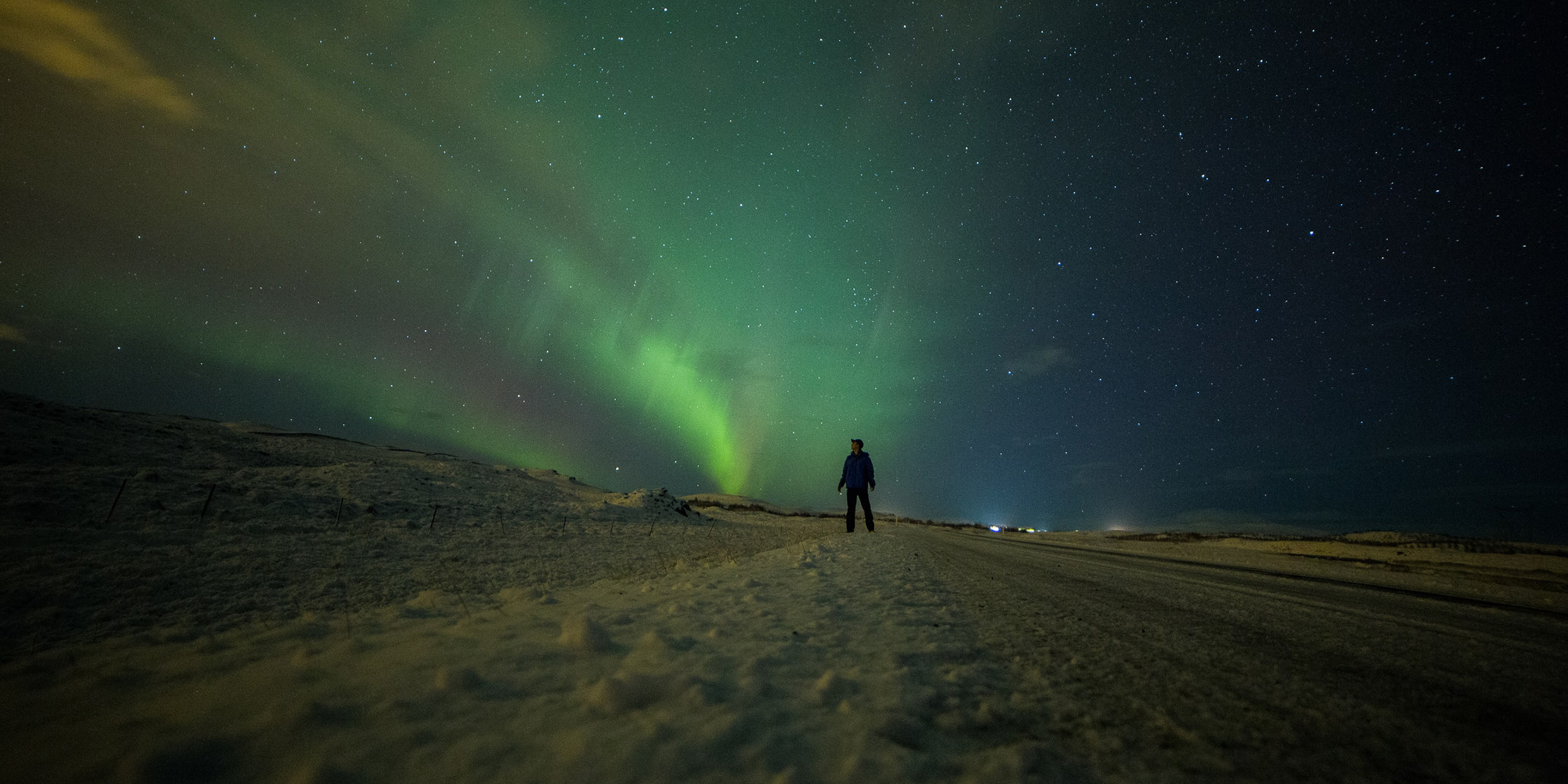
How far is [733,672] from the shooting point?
188cm

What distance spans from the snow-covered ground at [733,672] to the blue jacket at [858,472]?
6.22 m

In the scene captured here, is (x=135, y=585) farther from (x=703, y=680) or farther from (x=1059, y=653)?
(x=1059, y=653)

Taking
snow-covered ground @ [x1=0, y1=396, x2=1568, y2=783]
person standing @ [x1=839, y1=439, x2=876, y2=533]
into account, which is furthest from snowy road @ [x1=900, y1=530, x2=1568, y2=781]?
person standing @ [x1=839, y1=439, x2=876, y2=533]

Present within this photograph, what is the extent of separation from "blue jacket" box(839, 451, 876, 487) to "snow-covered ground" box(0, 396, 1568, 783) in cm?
622

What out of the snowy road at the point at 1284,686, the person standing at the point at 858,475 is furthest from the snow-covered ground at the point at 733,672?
the person standing at the point at 858,475

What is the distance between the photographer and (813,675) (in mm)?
1888

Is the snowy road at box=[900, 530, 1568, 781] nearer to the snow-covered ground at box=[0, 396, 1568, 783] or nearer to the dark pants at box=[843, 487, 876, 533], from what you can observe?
the snow-covered ground at box=[0, 396, 1568, 783]

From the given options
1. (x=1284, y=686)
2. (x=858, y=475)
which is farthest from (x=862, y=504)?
(x=1284, y=686)

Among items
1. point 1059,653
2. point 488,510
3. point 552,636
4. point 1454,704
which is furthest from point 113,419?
point 1454,704

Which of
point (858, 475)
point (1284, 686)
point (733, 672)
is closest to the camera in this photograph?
point (1284, 686)

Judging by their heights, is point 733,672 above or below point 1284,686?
below

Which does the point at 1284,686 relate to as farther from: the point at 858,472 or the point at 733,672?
the point at 858,472

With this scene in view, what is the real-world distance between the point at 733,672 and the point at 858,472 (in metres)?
9.88

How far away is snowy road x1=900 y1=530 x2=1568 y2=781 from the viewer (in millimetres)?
1220
